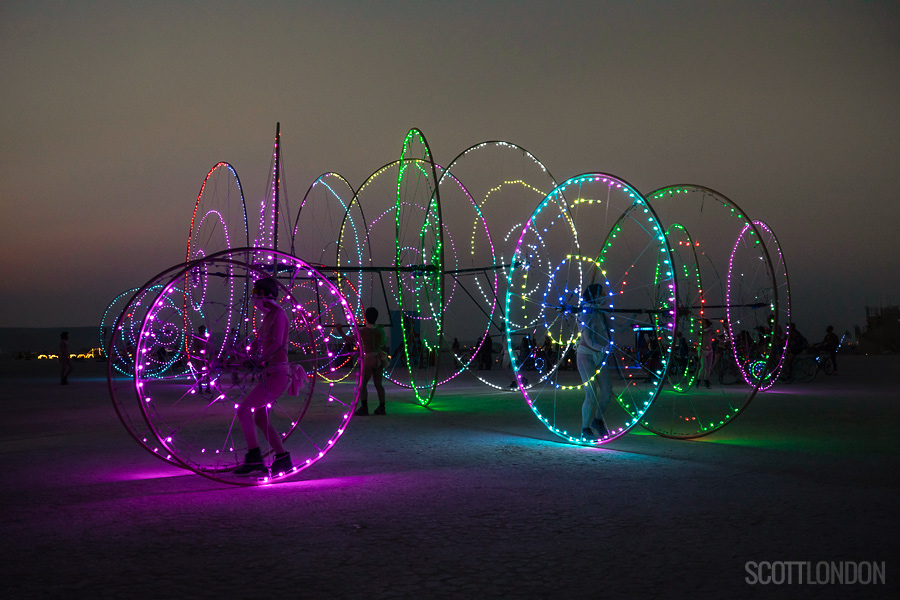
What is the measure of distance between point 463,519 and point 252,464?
269 centimetres

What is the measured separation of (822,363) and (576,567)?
2486 cm

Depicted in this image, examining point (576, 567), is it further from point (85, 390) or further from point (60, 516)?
point (85, 390)

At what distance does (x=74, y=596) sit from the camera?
13.5 feet

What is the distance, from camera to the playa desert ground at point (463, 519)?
4.36 meters

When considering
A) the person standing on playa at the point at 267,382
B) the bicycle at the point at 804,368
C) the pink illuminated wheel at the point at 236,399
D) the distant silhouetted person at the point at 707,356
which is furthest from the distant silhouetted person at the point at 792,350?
the person standing on playa at the point at 267,382

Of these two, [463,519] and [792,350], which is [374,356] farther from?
[792,350]

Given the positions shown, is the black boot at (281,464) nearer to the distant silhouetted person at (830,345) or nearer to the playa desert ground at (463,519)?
the playa desert ground at (463,519)

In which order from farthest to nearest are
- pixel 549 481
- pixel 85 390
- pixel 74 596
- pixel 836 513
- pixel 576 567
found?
1. pixel 85 390
2. pixel 549 481
3. pixel 836 513
4. pixel 576 567
5. pixel 74 596

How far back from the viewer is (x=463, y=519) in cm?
582

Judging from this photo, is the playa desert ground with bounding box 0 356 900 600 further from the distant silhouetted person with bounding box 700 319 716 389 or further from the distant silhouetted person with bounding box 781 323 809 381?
the distant silhouetted person with bounding box 781 323 809 381

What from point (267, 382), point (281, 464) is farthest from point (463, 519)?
point (267, 382)

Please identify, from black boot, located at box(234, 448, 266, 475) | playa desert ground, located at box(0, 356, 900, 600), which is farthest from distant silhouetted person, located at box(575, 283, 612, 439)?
black boot, located at box(234, 448, 266, 475)

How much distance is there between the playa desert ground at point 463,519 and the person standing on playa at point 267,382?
15.1 inches

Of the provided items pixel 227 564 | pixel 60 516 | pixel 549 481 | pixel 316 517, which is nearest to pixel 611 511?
pixel 549 481
